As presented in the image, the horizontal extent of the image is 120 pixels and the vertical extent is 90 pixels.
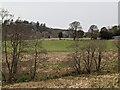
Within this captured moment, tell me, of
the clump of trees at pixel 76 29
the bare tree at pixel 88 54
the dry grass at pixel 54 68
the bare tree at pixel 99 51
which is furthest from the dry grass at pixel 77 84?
the clump of trees at pixel 76 29

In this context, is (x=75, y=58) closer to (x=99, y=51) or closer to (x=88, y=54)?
(x=88, y=54)

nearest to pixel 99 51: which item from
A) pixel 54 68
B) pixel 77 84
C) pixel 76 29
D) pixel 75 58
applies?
pixel 75 58

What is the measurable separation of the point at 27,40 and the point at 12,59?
2.12m

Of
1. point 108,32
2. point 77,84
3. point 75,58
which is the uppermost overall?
point 108,32

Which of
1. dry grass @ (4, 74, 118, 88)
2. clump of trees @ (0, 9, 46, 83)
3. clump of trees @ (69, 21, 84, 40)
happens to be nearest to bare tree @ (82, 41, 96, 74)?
dry grass @ (4, 74, 118, 88)

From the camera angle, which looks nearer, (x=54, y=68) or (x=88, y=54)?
(x=54, y=68)

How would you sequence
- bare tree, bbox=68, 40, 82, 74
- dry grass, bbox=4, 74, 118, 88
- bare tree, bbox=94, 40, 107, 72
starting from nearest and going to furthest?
dry grass, bbox=4, 74, 118, 88
bare tree, bbox=68, 40, 82, 74
bare tree, bbox=94, 40, 107, 72

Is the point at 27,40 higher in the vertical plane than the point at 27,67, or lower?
higher

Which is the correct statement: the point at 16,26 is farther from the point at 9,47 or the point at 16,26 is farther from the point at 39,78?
the point at 39,78

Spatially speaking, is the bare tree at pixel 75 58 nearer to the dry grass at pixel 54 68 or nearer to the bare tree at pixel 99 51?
the dry grass at pixel 54 68

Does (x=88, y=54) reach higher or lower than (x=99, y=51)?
lower

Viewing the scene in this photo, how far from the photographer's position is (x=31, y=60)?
80.7 ft

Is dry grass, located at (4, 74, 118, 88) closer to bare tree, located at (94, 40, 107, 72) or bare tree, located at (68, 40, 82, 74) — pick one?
bare tree, located at (68, 40, 82, 74)

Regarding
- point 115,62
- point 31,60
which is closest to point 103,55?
point 115,62
